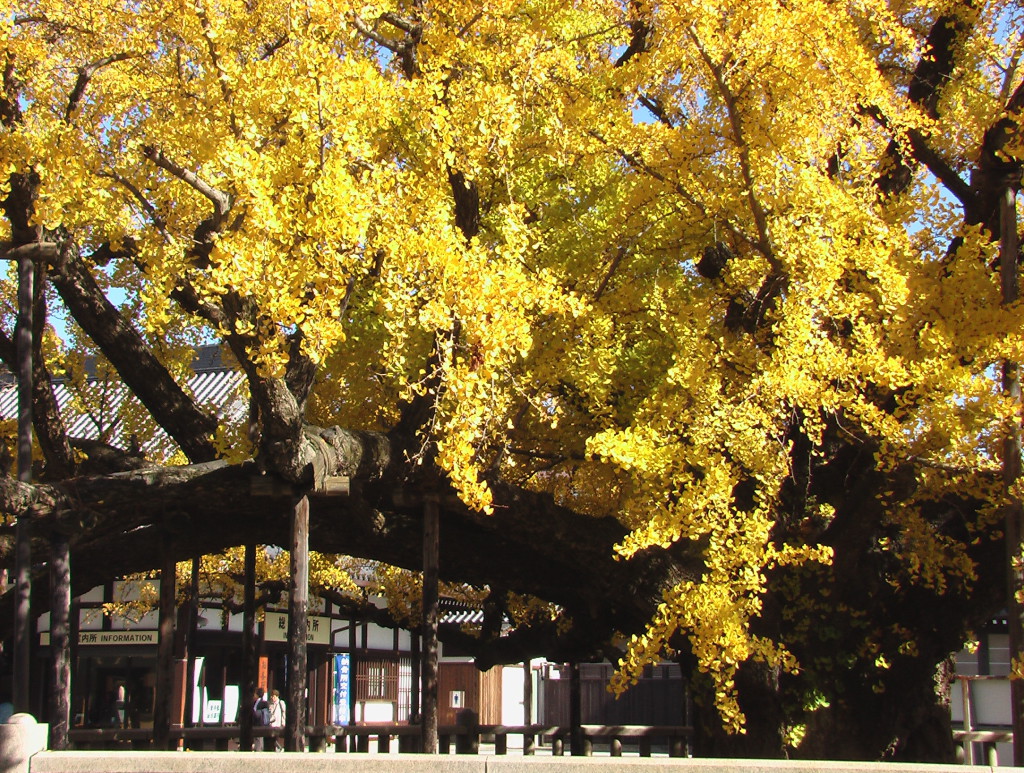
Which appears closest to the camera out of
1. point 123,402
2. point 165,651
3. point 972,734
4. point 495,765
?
point 495,765

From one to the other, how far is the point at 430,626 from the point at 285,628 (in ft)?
31.9

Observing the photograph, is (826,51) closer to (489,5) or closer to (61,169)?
(489,5)

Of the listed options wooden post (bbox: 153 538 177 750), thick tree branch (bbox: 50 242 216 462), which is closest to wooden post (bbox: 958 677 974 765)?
wooden post (bbox: 153 538 177 750)

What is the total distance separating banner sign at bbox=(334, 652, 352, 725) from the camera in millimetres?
19406

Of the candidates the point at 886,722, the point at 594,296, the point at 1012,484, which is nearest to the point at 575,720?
the point at 886,722

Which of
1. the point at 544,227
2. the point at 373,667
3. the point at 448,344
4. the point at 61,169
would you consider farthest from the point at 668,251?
the point at 373,667

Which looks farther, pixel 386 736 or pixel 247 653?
pixel 386 736

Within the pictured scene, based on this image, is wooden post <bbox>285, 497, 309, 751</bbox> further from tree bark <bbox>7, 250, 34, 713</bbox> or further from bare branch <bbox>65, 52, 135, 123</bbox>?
bare branch <bbox>65, 52, 135, 123</bbox>

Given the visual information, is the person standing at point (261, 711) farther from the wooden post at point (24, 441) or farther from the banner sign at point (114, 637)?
the wooden post at point (24, 441)

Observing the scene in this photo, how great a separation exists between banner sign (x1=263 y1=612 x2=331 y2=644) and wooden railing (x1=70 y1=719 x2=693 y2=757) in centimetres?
172

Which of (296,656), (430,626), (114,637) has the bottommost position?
(114,637)

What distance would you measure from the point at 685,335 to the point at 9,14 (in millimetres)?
6802

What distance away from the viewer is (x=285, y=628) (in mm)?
18891

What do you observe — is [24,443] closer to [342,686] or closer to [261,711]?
[261,711]
